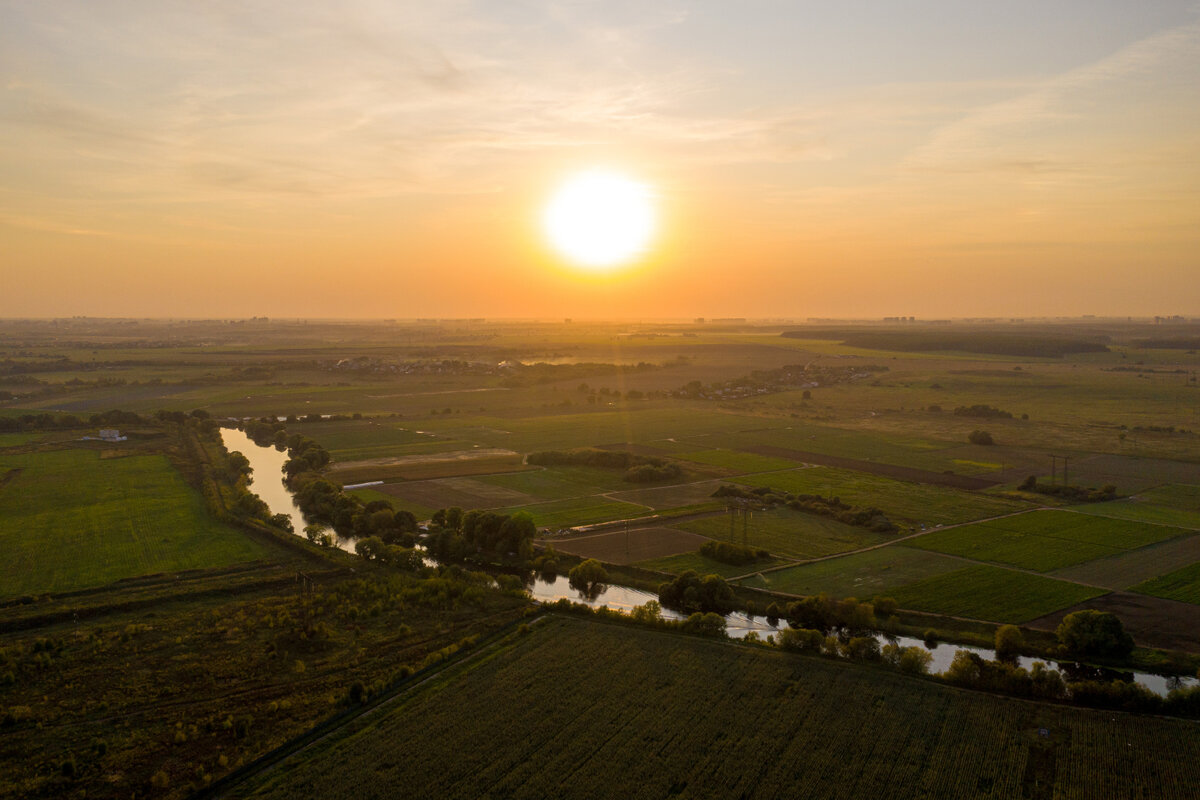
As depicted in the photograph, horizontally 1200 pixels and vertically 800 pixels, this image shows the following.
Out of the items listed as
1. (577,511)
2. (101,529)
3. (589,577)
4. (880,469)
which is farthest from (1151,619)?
(101,529)

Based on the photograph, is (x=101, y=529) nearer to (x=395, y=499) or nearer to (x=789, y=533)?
(x=395, y=499)

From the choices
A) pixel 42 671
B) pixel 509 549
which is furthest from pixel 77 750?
pixel 509 549

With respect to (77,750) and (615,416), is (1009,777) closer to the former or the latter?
(77,750)

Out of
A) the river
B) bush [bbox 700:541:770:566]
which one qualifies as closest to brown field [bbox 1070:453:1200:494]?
the river

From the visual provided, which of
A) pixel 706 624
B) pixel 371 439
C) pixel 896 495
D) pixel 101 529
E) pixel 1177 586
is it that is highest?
pixel 371 439

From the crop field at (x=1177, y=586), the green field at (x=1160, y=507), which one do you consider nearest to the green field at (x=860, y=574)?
the crop field at (x=1177, y=586)

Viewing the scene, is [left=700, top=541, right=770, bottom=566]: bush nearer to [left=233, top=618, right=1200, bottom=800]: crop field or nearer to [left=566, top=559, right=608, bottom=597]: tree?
[left=566, top=559, right=608, bottom=597]: tree

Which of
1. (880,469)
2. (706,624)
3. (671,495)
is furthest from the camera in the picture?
(880,469)

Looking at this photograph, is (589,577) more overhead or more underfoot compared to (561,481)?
more underfoot
